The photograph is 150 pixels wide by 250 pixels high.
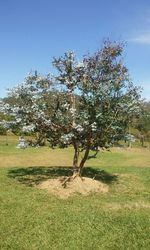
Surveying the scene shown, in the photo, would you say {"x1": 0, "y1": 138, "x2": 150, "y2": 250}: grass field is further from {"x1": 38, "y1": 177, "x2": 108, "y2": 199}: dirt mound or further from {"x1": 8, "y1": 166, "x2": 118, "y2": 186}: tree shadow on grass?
{"x1": 38, "y1": 177, "x2": 108, "y2": 199}: dirt mound

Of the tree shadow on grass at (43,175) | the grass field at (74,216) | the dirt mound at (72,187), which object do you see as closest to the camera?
the grass field at (74,216)

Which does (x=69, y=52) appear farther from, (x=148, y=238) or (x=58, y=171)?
(x=148, y=238)

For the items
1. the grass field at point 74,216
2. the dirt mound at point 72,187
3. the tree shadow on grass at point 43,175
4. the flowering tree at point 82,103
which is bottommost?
the grass field at point 74,216

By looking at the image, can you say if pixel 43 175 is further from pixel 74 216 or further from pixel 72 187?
pixel 74 216

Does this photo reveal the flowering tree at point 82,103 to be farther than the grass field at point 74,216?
Yes

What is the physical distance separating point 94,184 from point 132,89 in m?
5.18

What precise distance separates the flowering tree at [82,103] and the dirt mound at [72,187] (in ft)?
2.65

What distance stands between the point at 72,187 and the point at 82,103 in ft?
13.6

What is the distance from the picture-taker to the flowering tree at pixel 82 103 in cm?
1906

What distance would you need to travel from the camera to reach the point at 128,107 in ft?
63.9

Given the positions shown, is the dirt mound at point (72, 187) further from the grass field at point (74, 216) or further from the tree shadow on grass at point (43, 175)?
the tree shadow on grass at point (43, 175)

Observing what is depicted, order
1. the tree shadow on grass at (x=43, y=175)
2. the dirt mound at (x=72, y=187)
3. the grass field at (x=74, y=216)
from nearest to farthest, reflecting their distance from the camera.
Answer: the grass field at (x=74, y=216)
the dirt mound at (x=72, y=187)
the tree shadow on grass at (x=43, y=175)

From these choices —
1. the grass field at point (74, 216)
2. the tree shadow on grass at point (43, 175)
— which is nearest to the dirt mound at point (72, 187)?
the grass field at point (74, 216)

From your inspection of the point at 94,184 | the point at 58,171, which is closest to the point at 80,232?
the point at 94,184
